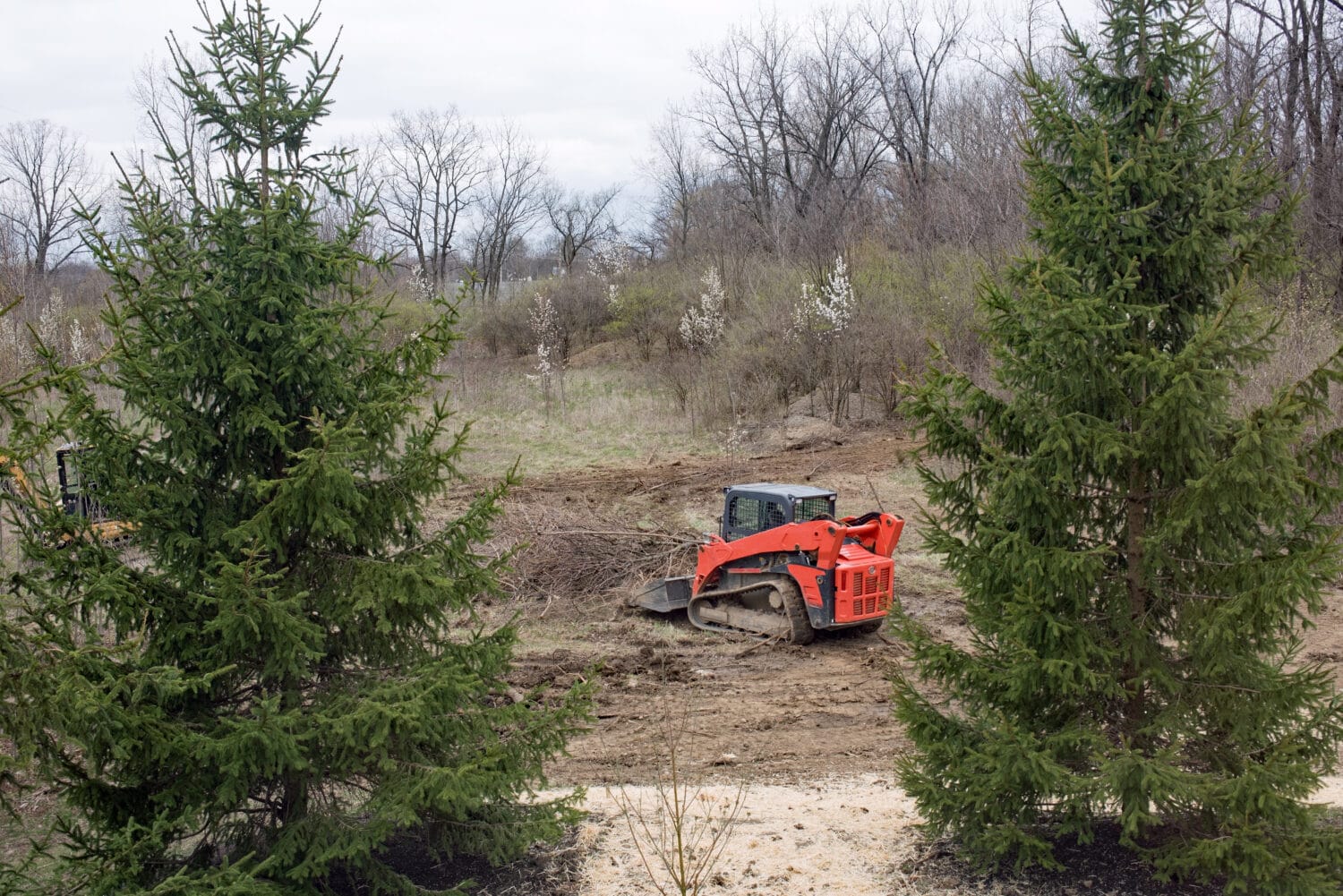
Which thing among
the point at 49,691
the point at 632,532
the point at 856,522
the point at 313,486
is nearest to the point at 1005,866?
the point at 313,486

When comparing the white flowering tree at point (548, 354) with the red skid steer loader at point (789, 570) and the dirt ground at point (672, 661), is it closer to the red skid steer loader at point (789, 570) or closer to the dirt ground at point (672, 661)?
the dirt ground at point (672, 661)

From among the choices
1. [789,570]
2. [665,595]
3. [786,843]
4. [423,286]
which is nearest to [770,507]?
[789,570]

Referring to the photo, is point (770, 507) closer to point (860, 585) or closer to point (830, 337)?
point (860, 585)

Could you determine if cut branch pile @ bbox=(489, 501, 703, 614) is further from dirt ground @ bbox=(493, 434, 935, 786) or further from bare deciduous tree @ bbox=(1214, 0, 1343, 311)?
bare deciduous tree @ bbox=(1214, 0, 1343, 311)

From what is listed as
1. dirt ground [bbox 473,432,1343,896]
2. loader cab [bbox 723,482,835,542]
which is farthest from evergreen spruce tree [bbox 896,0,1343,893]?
loader cab [bbox 723,482,835,542]

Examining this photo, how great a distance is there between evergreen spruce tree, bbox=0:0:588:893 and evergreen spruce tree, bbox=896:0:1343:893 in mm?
2381

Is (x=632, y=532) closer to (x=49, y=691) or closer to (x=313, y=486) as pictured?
(x=313, y=486)

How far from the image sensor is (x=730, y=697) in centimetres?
1109

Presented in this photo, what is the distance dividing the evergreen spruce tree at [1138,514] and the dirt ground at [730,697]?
2.29 ft

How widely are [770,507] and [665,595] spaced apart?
195 cm

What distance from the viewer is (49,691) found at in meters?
4.21

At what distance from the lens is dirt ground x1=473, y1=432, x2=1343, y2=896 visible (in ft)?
21.1

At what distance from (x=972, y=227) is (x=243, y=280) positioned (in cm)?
2260

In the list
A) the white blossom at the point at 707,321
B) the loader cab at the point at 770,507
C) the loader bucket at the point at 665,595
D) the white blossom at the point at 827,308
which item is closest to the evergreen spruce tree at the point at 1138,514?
the loader cab at the point at 770,507
